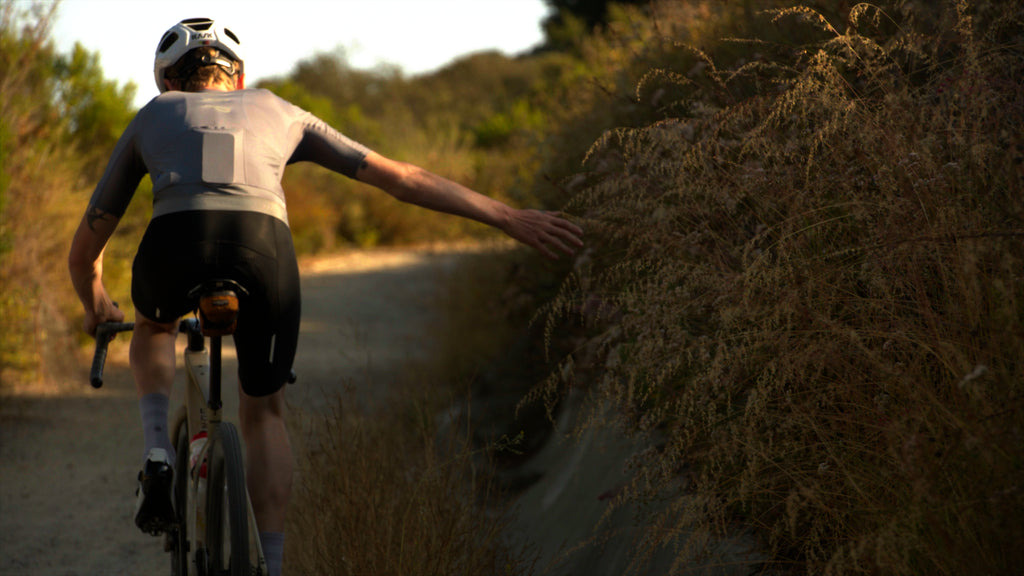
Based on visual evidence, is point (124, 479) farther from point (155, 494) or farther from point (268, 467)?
point (268, 467)

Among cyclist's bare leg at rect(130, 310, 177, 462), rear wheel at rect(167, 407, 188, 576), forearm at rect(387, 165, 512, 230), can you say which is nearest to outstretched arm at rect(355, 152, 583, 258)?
forearm at rect(387, 165, 512, 230)

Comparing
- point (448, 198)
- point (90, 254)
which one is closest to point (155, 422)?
point (90, 254)

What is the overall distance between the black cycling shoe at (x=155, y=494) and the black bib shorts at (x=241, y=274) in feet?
1.05

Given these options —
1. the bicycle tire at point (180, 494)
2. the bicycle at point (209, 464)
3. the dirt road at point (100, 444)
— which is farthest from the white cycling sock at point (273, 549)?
the dirt road at point (100, 444)

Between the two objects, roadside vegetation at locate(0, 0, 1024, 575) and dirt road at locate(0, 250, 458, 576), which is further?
dirt road at locate(0, 250, 458, 576)

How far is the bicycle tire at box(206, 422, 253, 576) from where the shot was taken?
93.0 inches

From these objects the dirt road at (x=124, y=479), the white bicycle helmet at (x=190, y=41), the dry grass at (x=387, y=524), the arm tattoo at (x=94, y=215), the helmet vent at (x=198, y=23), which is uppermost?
the helmet vent at (x=198, y=23)

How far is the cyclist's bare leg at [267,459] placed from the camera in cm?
276

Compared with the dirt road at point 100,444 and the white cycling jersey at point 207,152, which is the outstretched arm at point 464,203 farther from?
the dirt road at point 100,444

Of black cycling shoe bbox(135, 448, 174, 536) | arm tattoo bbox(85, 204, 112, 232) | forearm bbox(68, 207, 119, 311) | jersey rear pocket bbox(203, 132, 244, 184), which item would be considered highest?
jersey rear pocket bbox(203, 132, 244, 184)

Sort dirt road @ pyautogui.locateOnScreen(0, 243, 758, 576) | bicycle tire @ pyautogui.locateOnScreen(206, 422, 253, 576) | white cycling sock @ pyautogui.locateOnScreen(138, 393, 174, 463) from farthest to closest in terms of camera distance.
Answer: dirt road @ pyautogui.locateOnScreen(0, 243, 758, 576), white cycling sock @ pyautogui.locateOnScreen(138, 393, 174, 463), bicycle tire @ pyautogui.locateOnScreen(206, 422, 253, 576)

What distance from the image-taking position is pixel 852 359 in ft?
8.03

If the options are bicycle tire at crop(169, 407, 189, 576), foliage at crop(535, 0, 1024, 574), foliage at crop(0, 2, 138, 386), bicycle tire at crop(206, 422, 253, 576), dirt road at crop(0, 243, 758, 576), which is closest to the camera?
foliage at crop(535, 0, 1024, 574)

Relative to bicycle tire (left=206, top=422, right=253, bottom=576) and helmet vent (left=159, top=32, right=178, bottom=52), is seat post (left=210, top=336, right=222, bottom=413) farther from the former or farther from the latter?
helmet vent (left=159, top=32, right=178, bottom=52)
